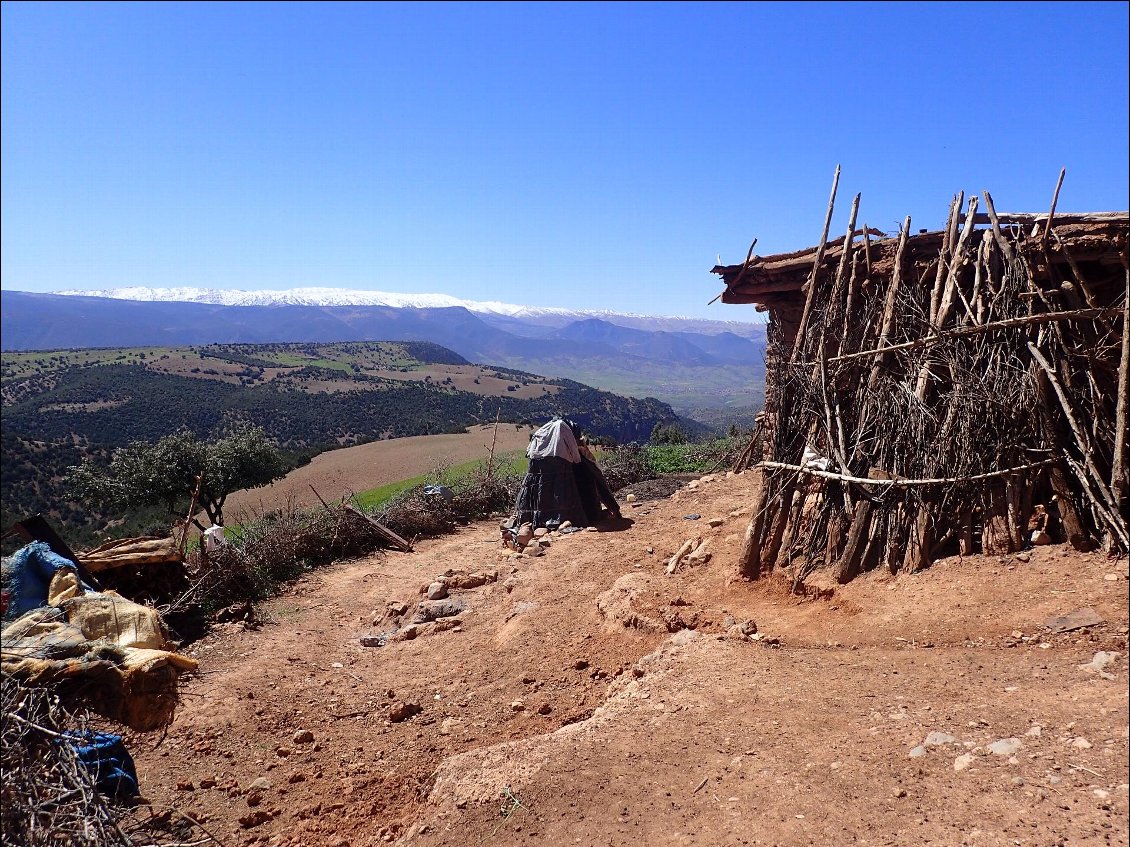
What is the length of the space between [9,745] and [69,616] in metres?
1.07

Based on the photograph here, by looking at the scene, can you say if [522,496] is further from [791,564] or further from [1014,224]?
[1014,224]

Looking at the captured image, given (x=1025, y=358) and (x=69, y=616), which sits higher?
(x=1025, y=358)

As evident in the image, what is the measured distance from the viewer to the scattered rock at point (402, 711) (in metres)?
5.34

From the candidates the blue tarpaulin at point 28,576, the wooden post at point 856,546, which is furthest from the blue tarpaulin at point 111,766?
the wooden post at point 856,546

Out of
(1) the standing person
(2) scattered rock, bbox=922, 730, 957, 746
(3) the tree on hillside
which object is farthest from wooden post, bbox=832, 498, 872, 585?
(3) the tree on hillside

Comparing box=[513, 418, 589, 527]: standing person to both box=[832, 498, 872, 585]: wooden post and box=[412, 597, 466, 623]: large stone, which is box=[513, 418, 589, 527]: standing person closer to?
box=[412, 597, 466, 623]: large stone

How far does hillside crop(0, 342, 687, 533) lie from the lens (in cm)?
3528

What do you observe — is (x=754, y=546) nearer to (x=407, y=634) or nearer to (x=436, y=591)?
(x=407, y=634)

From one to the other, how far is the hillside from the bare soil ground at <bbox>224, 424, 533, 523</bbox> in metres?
2.78

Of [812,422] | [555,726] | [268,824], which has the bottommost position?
[268,824]

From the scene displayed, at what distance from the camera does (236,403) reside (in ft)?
171

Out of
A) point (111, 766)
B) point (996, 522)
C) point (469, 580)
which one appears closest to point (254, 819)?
point (111, 766)

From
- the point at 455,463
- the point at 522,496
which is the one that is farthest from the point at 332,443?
the point at 522,496

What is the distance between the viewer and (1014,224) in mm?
5391
